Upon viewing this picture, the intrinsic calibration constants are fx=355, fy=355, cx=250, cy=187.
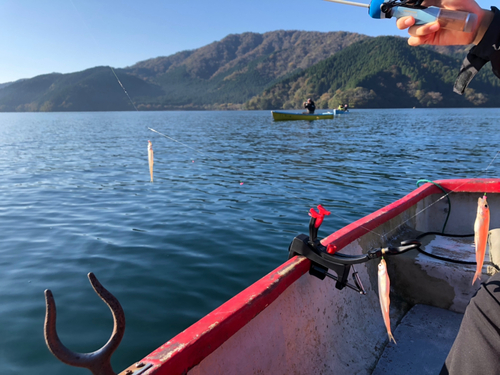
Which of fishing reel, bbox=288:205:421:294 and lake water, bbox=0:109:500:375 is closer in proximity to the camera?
fishing reel, bbox=288:205:421:294

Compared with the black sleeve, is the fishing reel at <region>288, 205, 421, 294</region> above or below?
below

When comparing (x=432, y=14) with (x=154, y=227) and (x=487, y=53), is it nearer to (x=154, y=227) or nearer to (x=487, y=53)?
(x=487, y=53)

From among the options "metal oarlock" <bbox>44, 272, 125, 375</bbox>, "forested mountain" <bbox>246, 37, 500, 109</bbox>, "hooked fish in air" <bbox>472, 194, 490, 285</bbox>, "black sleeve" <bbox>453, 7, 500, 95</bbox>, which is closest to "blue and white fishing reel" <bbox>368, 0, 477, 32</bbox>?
"black sleeve" <bbox>453, 7, 500, 95</bbox>

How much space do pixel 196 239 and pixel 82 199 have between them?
16.9 feet

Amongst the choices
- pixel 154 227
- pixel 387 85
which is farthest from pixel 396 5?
pixel 387 85

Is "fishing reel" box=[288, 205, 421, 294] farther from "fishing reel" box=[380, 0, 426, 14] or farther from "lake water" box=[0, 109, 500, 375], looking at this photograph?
"lake water" box=[0, 109, 500, 375]

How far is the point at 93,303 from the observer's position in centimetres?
513

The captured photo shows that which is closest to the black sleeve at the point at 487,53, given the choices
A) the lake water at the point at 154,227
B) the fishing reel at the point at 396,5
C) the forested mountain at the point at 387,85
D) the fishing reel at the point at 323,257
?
the fishing reel at the point at 396,5

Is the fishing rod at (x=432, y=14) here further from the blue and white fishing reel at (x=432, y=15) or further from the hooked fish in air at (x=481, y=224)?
the hooked fish in air at (x=481, y=224)

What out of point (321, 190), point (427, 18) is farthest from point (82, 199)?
point (427, 18)

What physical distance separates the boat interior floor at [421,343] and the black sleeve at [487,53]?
2.71 m

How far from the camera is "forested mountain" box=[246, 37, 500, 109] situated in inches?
5960

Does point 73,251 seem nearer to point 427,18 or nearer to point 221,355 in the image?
point 221,355

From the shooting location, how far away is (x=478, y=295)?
6.08 feet
